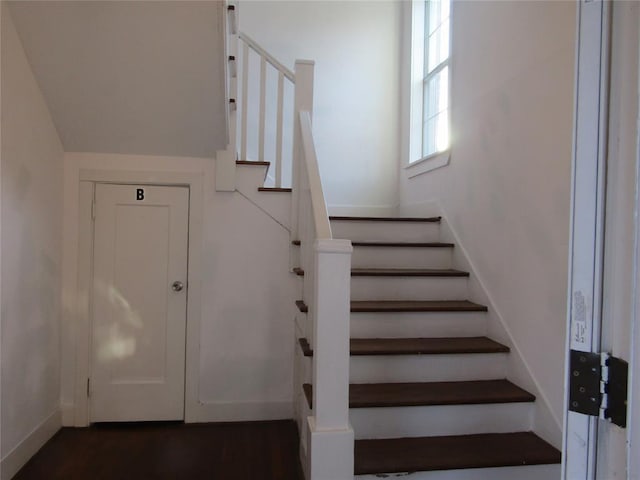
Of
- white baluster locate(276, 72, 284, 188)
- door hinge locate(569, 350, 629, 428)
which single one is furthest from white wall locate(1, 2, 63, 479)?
door hinge locate(569, 350, 629, 428)

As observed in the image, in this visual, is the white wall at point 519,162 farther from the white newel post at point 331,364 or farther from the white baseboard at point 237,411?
the white baseboard at point 237,411

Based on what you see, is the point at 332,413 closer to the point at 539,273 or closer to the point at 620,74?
the point at 539,273

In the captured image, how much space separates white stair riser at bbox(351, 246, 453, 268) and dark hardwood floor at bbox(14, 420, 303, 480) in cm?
119

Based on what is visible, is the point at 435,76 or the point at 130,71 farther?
the point at 435,76

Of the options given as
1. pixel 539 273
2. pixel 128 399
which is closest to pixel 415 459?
pixel 539 273

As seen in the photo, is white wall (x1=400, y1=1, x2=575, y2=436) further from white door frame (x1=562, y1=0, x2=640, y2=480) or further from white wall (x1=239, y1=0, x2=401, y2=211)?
white door frame (x1=562, y1=0, x2=640, y2=480)

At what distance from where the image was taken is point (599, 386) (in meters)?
0.62

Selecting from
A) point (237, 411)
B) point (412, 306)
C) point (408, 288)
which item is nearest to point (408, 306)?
point (412, 306)

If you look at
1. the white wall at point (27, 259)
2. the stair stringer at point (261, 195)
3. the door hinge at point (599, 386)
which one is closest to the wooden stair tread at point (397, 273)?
the stair stringer at point (261, 195)

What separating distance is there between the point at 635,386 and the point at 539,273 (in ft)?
5.44

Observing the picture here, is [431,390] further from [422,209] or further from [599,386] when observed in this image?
[422,209]

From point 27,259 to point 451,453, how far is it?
7.78 feet

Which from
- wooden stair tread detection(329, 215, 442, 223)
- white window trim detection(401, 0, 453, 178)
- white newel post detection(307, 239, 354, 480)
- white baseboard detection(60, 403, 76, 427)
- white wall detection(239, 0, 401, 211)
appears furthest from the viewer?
white wall detection(239, 0, 401, 211)

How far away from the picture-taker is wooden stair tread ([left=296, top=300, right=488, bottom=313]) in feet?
7.79
